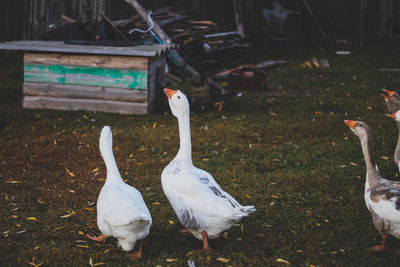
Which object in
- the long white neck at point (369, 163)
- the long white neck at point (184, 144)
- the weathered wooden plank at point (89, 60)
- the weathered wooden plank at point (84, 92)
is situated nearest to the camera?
the long white neck at point (369, 163)

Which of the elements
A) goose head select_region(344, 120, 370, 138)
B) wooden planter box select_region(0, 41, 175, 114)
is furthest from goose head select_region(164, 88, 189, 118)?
wooden planter box select_region(0, 41, 175, 114)

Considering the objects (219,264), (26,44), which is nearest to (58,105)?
(26,44)

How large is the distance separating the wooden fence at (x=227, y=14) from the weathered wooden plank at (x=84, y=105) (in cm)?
656

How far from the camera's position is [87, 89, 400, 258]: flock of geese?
3.58 metres

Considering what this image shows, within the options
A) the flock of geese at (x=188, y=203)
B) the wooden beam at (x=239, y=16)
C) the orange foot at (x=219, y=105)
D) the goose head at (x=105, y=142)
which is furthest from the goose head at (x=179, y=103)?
the wooden beam at (x=239, y=16)

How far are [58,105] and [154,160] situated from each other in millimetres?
3381

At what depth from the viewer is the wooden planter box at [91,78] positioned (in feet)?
27.0

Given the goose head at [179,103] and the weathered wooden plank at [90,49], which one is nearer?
the goose head at [179,103]

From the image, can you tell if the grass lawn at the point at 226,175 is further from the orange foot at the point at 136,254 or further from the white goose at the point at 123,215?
the white goose at the point at 123,215

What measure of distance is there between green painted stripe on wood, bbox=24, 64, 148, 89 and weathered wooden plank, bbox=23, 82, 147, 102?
79mm

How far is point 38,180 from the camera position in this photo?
5629 millimetres

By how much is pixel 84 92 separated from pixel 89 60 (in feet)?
2.08

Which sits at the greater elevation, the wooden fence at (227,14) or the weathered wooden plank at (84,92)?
the wooden fence at (227,14)

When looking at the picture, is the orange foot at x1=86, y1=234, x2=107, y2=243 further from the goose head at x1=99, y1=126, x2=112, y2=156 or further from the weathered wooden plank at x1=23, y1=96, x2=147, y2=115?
the weathered wooden plank at x1=23, y1=96, x2=147, y2=115
